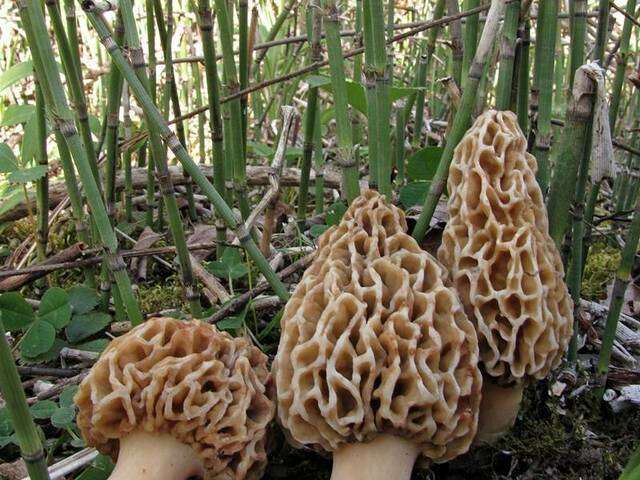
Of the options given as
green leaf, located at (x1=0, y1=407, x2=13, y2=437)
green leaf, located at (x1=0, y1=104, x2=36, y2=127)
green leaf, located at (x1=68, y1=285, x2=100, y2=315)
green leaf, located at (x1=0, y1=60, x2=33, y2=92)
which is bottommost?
green leaf, located at (x1=0, y1=407, x2=13, y2=437)

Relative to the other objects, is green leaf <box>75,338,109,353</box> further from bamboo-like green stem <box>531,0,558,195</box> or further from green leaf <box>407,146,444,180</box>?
bamboo-like green stem <box>531,0,558,195</box>

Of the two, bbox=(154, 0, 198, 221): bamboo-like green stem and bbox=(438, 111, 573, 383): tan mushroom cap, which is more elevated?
bbox=(154, 0, 198, 221): bamboo-like green stem

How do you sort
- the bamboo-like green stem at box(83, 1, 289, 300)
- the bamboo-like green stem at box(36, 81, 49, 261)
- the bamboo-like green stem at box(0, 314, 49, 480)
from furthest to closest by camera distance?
1. the bamboo-like green stem at box(36, 81, 49, 261)
2. the bamboo-like green stem at box(83, 1, 289, 300)
3. the bamboo-like green stem at box(0, 314, 49, 480)

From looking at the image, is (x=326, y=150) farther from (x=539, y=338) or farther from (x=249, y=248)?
(x=539, y=338)

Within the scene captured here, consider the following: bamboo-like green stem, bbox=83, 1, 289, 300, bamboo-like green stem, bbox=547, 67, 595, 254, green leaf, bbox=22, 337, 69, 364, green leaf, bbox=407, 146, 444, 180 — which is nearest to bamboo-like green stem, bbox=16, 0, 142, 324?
bamboo-like green stem, bbox=83, 1, 289, 300

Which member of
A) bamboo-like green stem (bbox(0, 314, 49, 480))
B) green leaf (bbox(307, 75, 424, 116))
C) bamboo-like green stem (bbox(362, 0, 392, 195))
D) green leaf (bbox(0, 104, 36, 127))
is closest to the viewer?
bamboo-like green stem (bbox(0, 314, 49, 480))

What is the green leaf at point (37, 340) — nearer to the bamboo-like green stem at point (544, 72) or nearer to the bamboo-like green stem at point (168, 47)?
the bamboo-like green stem at point (168, 47)

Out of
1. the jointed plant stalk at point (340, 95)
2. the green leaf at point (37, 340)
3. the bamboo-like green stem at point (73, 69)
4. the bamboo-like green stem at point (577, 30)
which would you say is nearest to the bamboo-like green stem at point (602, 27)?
the bamboo-like green stem at point (577, 30)
